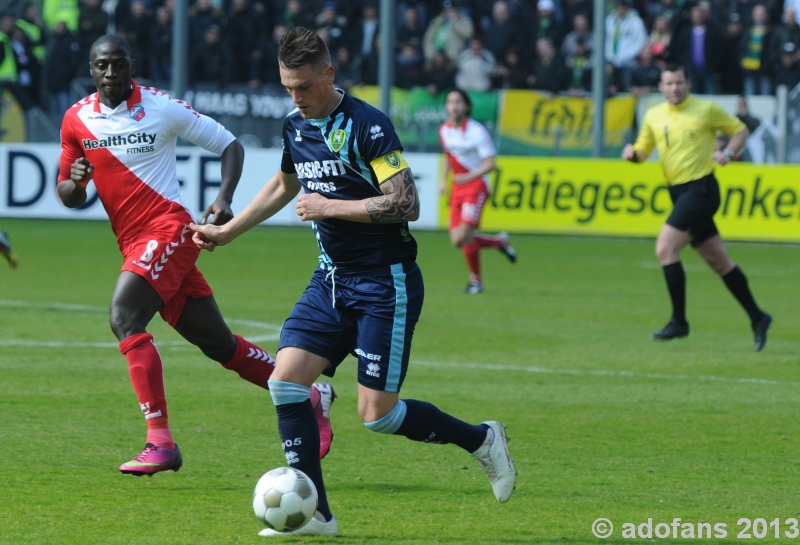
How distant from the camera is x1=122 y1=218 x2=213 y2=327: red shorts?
7.36 metres

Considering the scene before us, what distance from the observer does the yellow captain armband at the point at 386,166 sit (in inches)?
236

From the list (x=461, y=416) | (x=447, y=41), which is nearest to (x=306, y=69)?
(x=461, y=416)

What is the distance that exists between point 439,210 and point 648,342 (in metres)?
12.3

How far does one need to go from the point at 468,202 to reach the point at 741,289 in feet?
16.7

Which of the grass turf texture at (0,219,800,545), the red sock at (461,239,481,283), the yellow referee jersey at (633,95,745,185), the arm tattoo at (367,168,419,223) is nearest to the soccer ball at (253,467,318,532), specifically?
the grass turf texture at (0,219,800,545)

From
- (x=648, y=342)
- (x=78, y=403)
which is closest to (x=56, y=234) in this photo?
(x=648, y=342)

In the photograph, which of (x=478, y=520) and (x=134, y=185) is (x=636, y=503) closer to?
(x=478, y=520)

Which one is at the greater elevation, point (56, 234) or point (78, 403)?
point (78, 403)

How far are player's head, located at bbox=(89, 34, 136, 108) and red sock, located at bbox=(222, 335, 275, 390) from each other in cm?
139

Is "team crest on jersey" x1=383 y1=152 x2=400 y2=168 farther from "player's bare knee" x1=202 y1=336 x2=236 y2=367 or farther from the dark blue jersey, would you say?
"player's bare knee" x1=202 y1=336 x2=236 y2=367

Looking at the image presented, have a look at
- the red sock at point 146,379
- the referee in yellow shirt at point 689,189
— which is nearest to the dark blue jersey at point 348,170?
the red sock at point 146,379

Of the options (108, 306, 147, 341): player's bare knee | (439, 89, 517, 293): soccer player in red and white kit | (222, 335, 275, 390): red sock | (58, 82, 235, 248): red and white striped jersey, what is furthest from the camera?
(439, 89, 517, 293): soccer player in red and white kit

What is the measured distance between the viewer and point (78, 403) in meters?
9.22

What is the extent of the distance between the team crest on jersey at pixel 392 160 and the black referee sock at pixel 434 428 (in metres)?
1.04
